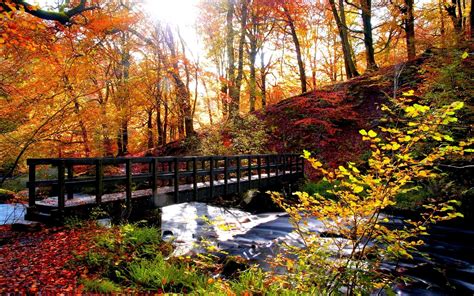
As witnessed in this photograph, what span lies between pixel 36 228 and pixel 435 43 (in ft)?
60.3

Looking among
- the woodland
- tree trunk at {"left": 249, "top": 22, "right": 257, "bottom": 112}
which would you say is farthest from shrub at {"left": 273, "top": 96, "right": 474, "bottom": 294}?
tree trunk at {"left": 249, "top": 22, "right": 257, "bottom": 112}

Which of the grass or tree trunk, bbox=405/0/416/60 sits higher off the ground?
tree trunk, bbox=405/0/416/60

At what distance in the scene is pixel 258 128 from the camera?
1939cm

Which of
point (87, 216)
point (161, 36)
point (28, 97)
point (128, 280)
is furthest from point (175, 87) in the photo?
point (128, 280)

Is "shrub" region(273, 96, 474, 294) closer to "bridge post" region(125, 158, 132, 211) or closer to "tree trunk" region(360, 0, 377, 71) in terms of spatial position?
"bridge post" region(125, 158, 132, 211)

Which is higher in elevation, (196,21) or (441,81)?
(196,21)

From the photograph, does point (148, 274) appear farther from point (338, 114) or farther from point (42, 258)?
point (338, 114)

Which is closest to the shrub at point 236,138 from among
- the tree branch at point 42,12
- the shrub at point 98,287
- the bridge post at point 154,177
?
the bridge post at point 154,177

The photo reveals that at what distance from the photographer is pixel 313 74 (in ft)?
106

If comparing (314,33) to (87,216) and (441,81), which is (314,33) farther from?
(87,216)

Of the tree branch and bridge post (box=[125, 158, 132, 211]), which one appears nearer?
the tree branch

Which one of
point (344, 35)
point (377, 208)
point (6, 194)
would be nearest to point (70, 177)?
point (6, 194)

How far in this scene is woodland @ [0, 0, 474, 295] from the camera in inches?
155

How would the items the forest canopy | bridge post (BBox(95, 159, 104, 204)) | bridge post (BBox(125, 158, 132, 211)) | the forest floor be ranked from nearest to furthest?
the forest floor → bridge post (BBox(95, 159, 104, 204)) → bridge post (BBox(125, 158, 132, 211)) → the forest canopy
